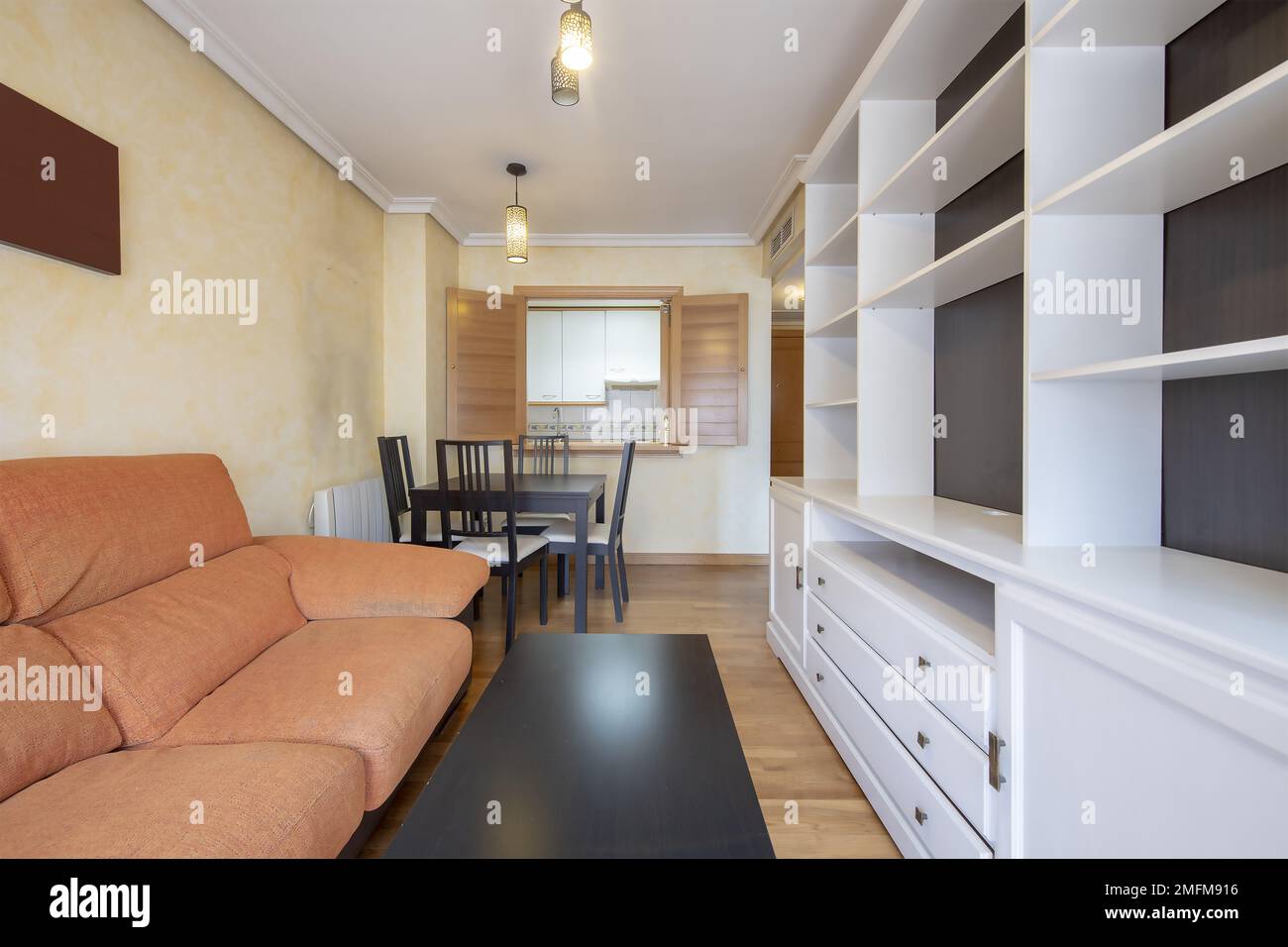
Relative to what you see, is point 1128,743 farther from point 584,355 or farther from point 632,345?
point 584,355

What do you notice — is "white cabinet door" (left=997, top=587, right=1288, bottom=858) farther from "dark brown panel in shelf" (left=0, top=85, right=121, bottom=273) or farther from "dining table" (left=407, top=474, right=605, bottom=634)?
"dark brown panel in shelf" (left=0, top=85, right=121, bottom=273)

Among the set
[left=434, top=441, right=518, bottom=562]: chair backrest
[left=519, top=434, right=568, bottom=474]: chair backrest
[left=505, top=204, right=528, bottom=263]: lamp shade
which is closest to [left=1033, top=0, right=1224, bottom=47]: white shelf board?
[left=434, top=441, right=518, bottom=562]: chair backrest

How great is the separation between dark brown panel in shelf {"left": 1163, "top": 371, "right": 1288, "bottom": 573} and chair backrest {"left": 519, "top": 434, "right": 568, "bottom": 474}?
345 centimetres

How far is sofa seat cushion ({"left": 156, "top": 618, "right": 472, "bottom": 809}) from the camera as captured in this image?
1.25 meters

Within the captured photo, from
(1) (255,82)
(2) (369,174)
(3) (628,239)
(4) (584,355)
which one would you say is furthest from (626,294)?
(1) (255,82)

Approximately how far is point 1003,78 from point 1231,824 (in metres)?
1.54

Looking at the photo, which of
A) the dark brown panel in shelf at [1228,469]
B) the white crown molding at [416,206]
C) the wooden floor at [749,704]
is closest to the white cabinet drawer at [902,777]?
the wooden floor at [749,704]

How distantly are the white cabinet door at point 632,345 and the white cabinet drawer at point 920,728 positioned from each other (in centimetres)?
431

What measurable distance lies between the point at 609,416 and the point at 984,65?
4.69 metres

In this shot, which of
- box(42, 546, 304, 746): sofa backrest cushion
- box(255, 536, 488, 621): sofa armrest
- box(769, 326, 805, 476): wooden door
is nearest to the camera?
box(42, 546, 304, 746): sofa backrest cushion

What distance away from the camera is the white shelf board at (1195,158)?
812 millimetres
